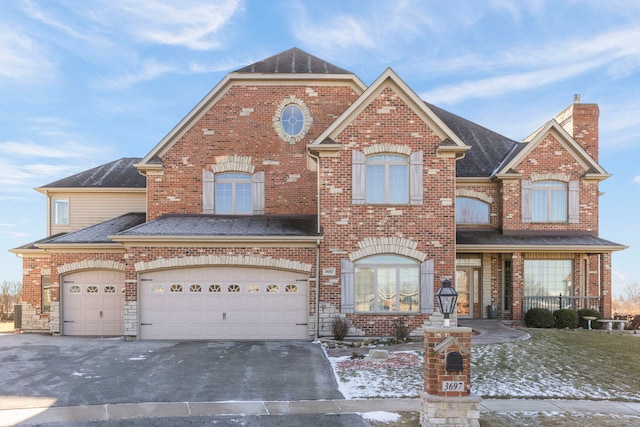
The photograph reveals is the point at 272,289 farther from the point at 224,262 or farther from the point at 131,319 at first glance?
the point at 131,319

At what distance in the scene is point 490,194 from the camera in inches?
834

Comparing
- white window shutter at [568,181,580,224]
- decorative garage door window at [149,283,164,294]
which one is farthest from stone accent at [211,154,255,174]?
white window shutter at [568,181,580,224]

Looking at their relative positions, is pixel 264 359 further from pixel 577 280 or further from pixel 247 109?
pixel 577 280

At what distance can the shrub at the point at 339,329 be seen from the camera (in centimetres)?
1596

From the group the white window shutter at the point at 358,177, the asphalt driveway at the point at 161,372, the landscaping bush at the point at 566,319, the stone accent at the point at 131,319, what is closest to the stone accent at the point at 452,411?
the asphalt driveway at the point at 161,372

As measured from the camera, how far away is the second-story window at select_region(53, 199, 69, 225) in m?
22.5

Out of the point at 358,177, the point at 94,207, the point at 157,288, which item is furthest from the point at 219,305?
the point at 94,207

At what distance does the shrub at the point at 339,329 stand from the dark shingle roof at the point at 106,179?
1155 cm

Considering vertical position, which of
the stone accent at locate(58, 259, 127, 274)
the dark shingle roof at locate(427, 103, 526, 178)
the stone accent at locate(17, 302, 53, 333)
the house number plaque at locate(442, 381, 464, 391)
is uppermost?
the dark shingle roof at locate(427, 103, 526, 178)

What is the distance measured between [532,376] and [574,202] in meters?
11.6

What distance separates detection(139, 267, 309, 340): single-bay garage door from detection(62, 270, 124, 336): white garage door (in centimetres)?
309

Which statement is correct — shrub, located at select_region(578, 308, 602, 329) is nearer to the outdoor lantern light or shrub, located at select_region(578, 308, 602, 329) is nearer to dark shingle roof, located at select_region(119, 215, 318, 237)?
dark shingle roof, located at select_region(119, 215, 318, 237)

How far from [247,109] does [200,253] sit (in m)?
6.31

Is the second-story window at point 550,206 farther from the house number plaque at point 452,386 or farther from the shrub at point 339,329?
the house number plaque at point 452,386
